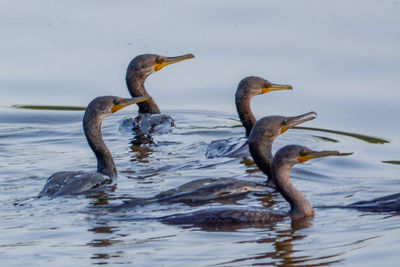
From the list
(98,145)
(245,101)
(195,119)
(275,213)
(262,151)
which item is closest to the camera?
(275,213)

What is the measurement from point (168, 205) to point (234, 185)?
0.75m

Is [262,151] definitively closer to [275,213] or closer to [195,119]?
[275,213]

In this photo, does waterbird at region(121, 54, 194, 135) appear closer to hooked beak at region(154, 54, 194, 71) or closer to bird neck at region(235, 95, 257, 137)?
hooked beak at region(154, 54, 194, 71)

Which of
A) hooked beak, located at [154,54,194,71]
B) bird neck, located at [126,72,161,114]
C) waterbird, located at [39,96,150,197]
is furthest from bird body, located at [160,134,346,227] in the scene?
bird neck, located at [126,72,161,114]

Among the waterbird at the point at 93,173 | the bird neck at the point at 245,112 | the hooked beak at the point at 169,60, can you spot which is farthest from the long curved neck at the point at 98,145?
the hooked beak at the point at 169,60

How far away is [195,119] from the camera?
15.0 m

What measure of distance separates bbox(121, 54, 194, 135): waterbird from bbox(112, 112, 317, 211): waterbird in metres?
3.01

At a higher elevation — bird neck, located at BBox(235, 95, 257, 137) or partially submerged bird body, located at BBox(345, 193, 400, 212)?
bird neck, located at BBox(235, 95, 257, 137)

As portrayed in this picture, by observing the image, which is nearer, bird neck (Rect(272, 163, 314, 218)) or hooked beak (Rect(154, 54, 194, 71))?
bird neck (Rect(272, 163, 314, 218))

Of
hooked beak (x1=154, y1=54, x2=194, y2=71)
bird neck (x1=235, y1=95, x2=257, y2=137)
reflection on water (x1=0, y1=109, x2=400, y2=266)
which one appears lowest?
reflection on water (x1=0, y1=109, x2=400, y2=266)

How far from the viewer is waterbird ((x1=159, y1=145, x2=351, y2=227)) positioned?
993 cm

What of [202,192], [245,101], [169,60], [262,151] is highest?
[169,60]

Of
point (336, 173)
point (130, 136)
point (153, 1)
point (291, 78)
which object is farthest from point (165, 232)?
point (153, 1)

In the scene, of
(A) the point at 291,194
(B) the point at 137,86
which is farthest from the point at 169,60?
(A) the point at 291,194
